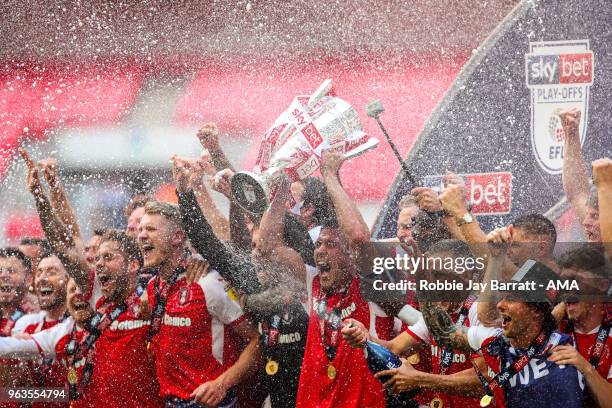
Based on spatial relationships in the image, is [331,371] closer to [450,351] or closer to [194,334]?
[450,351]

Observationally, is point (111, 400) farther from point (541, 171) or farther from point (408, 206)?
point (541, 171)

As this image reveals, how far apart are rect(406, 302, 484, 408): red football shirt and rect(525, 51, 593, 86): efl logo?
98 cm

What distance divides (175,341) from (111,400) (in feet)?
1.30

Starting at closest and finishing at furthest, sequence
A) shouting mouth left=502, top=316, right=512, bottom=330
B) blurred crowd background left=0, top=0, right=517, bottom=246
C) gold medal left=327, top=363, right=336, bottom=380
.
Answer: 1. shouting mouth left=502, top=316, right=512, bottom=330
2. gold medal left=327, top=363, right=336, bottom=380
3. blurred crowd background left=0, top=0, right=517, bottom=246

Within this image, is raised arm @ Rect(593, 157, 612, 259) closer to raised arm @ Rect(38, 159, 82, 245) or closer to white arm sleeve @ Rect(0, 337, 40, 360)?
raised arm @ Rect(38, 159, 82, 245)

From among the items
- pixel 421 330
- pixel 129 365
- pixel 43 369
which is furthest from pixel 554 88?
pixel 43 369

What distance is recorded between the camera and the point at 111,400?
398 cm

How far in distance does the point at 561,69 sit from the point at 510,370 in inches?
50.4

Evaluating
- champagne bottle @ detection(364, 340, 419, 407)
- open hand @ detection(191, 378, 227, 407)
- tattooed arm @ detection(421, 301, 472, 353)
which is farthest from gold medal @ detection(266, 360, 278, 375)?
A: tattooed arm @ detection(421, 301, 472, 353)

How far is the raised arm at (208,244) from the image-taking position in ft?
12.1

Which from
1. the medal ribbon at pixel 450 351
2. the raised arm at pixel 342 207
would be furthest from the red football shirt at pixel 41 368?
the medal ribbon at pixel 450 351

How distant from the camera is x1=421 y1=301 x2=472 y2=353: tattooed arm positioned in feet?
10.8

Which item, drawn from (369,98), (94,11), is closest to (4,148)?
(94,11)

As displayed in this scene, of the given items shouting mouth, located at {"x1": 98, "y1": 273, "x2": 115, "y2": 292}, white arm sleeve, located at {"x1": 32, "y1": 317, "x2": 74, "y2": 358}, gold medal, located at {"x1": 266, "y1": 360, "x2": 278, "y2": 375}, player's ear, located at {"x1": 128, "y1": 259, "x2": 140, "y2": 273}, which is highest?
player's ear, located at {"x1": 128, "y1": 259, "x2": 140, "y2": 273}
